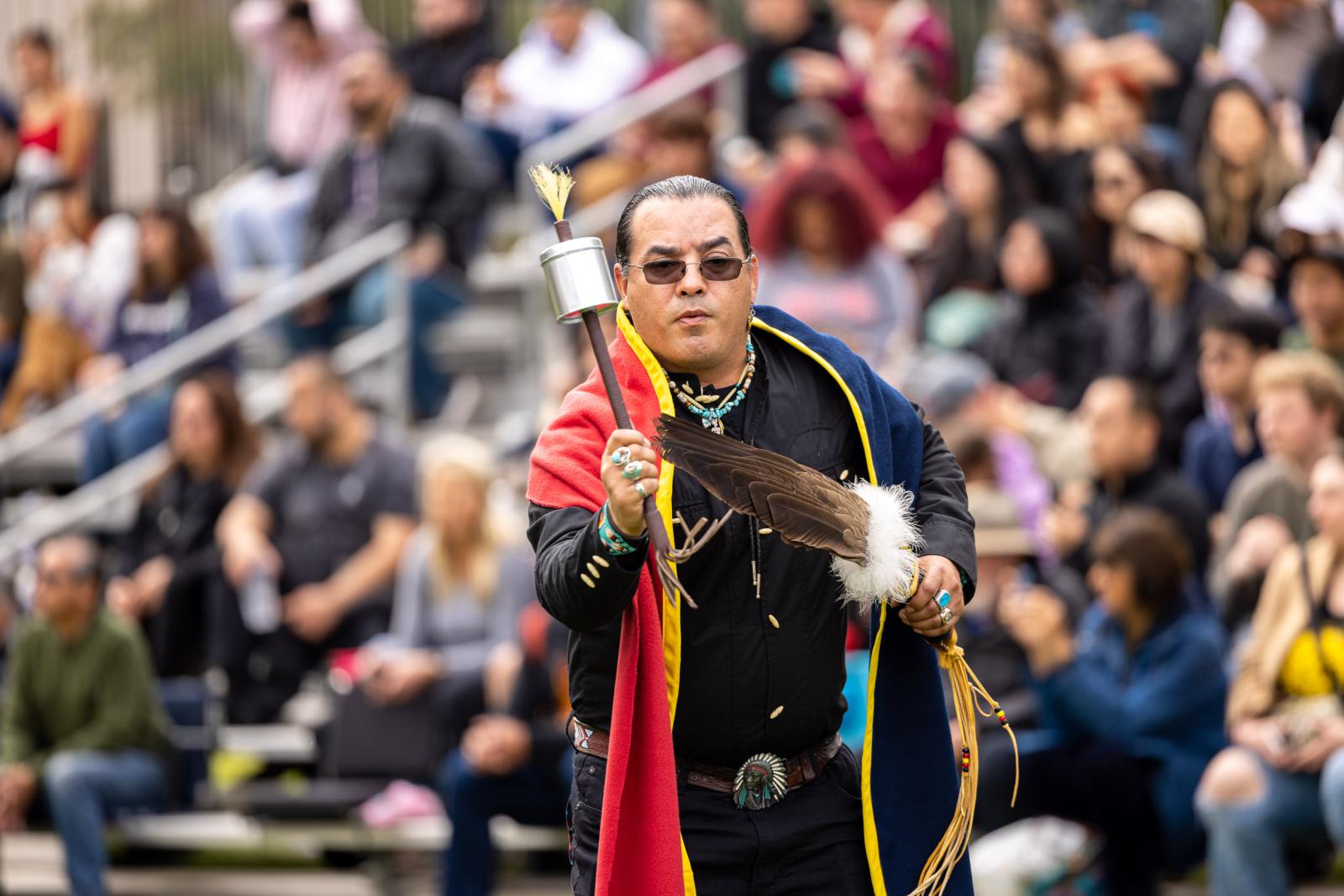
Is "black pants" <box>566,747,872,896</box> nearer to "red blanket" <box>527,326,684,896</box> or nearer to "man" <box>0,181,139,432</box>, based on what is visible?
"red blanket" <box>527,326,684,896</box>

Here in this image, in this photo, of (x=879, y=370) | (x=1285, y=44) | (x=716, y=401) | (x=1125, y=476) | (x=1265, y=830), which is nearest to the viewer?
(x=716, y=401)

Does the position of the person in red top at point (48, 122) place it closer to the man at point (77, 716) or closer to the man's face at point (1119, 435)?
the man at point (77, 716)

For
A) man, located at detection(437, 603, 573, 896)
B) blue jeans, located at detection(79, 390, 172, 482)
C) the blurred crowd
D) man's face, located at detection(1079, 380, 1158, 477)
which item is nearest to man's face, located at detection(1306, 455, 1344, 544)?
the blurred crowd

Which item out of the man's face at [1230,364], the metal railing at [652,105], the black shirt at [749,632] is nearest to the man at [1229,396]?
the man's face at [1230,364]

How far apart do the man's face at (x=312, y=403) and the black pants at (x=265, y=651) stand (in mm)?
716

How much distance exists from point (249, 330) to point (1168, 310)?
4.61 meters

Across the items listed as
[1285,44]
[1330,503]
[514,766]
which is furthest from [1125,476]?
[1285,44]

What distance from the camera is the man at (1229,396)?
859cm

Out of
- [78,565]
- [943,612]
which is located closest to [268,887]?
[78,565]

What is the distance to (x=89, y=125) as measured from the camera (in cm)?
1441

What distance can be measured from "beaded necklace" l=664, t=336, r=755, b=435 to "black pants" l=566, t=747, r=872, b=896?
684 millimetres

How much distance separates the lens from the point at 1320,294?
8.56 metres

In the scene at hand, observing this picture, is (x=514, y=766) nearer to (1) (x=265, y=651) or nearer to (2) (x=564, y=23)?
(1) (x=265, y=651)

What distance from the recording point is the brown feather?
12.6 feet
